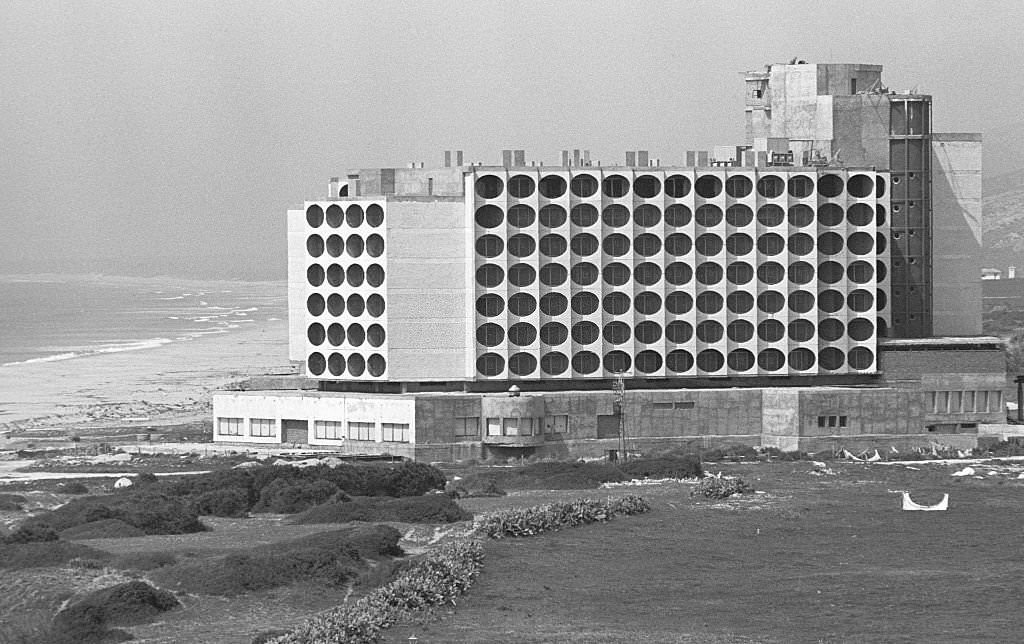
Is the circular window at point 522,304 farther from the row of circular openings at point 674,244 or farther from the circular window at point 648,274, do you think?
the circular window at point 648,274

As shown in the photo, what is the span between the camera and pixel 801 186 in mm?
111625

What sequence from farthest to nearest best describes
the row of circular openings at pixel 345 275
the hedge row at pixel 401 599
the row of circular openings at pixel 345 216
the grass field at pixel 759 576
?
the row of circular openings at pixel 345 275
the row of circular openings at pixel 345 216
the grass field at pixel 759 576
the hedge row at pixel 401 599

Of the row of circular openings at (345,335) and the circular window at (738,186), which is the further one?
the circular window at (738,186)

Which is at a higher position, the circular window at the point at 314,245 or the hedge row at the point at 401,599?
the circular window at the point at 314,245

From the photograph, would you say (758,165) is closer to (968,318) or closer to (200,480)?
(968,318)

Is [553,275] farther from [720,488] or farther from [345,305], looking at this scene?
[720,488]

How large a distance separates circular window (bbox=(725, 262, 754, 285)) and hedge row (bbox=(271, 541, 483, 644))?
177ft

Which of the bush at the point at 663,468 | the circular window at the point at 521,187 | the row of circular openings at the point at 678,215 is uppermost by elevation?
the circular window at the point at 521,187

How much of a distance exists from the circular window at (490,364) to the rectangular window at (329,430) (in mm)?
8762

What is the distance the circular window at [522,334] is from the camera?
11056cm

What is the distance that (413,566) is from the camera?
55125mm

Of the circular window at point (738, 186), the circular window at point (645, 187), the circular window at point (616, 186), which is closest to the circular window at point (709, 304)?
the circular window at point (738, 186)

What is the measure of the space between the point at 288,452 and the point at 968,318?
159 ft

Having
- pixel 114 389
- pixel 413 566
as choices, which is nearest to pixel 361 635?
pixel 413 566
